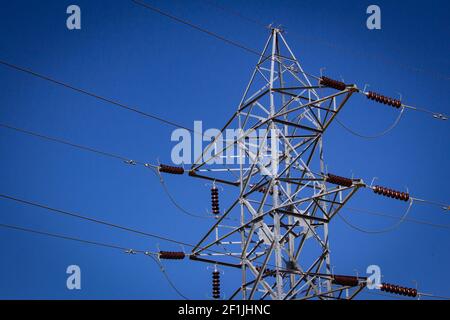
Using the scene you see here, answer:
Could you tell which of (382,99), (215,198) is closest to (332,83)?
(382,99)

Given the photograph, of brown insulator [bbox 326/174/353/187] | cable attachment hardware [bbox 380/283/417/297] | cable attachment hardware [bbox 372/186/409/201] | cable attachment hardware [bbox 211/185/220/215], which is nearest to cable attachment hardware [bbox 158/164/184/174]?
cable attachment hardware [bbox 211/185/220/215]

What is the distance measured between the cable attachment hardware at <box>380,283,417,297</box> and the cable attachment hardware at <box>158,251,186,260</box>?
8.77 meters

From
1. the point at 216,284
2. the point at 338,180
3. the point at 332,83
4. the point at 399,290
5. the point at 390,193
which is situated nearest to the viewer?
the point at 338,180

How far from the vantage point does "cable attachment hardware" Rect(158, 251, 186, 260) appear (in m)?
43.4

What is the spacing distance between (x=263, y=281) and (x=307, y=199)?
11.8 feet

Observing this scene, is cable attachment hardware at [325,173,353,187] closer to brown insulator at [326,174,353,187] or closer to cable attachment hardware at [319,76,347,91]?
brown insulator at [326,174,353,187]

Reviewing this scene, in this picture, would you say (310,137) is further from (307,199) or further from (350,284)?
(350,284)

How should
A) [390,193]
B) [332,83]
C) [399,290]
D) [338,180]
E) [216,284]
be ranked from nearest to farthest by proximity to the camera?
[338,180], [399,290], [332,83], [390,193], [216,284]

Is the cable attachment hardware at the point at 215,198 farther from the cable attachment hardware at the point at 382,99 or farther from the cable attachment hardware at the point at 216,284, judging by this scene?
the cable attachment hardware at the point at 382,99

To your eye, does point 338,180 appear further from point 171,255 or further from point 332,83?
point 171,255

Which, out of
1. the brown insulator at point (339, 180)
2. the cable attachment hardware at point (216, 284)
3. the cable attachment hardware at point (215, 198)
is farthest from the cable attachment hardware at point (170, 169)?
the brown insulator at point (339, 180)

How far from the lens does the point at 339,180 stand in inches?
1587

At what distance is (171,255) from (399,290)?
9.75 meters
